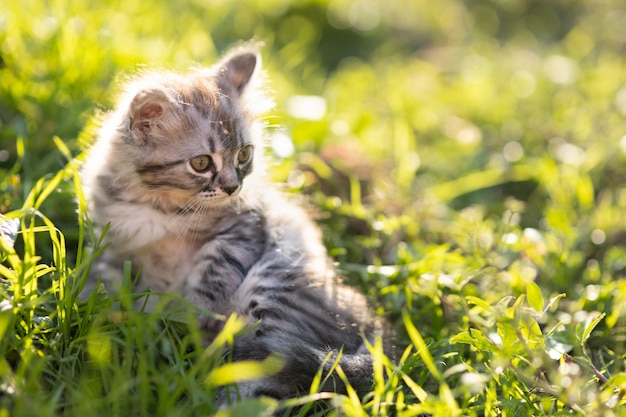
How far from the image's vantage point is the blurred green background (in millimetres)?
2738

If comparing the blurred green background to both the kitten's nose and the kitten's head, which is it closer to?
the kitten's head

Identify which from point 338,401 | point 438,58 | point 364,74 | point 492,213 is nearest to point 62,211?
point 338,401

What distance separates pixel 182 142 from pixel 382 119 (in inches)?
85.5

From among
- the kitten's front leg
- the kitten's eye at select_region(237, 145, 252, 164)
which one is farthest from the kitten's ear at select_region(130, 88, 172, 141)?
the kitten's front leg

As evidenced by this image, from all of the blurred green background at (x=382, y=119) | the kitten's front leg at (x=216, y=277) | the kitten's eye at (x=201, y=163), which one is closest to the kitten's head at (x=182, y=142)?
the kitten's eye at (x=201, y=163)

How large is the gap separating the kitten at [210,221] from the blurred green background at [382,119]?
330 millimetres

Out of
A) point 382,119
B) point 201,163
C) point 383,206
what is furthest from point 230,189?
point 382,119

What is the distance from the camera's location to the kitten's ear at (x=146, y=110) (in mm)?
2057

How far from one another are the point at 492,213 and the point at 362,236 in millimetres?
837

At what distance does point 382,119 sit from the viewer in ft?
13.3

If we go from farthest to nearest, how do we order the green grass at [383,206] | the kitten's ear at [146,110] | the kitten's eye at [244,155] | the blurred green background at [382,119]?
the blurred green background at [382,119] < the kitten's eye at [244,155] < the kitten's ear at [146,110] < the green grass at [383,206]

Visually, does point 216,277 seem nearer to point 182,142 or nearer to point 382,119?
point 182,142

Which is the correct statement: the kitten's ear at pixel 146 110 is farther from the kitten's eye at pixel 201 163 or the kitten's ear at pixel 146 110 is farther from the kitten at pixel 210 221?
the kitten's eye at pixel 201 163

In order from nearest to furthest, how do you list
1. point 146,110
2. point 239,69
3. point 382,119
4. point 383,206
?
point 146,110
point 239,69
point 383,206
point 382,119
